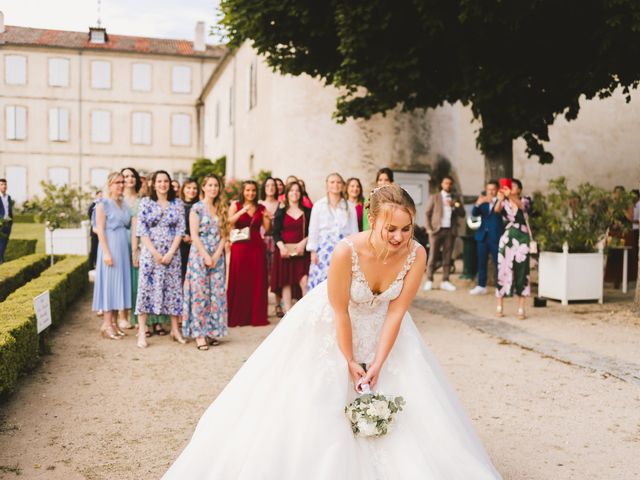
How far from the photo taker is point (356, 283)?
10.7 feet

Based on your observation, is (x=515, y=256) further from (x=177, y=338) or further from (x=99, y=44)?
(x=99, y=44)

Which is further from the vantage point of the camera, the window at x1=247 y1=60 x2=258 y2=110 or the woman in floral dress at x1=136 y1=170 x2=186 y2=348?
the window at x1=247 y1=60 x2=258 y2=110

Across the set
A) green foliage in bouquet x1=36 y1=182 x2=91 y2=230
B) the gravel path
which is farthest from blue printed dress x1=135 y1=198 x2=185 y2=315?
green foliage in bouquet x1=36 y1=182 x2=91 y2=230

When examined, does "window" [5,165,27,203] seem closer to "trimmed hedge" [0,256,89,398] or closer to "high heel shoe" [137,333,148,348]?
"trimmed hedge" [0,256,89,398]

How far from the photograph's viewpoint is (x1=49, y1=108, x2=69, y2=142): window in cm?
4028

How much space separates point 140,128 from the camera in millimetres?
41562

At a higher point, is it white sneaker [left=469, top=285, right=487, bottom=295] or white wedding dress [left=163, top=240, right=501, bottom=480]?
white wedding dress [left=163, top=240, right=501, bottom=480]

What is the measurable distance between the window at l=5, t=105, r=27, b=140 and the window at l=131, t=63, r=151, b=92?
22.3 feet

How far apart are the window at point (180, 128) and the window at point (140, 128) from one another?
156cm

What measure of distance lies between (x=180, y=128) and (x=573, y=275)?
116ft

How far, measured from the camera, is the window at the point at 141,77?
41.6 m

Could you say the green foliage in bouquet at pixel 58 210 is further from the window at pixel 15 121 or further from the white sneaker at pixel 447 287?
the window at pixel 15 121

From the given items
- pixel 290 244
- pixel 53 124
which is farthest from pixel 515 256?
pixel 53 124

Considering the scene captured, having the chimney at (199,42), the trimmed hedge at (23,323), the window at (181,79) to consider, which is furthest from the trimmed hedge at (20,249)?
the chimney at (199,42)
